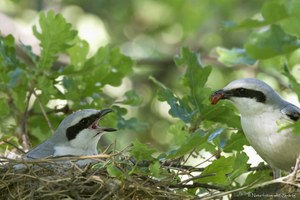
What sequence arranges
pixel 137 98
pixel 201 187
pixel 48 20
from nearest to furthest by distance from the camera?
1. pixel 201 187
2. pixel 48 20
3. pixel 137 98

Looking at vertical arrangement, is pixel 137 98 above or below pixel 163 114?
below

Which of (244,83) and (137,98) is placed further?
(137,98)

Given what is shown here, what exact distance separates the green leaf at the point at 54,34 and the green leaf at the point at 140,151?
71.9 inches

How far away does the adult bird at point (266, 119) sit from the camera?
17.9ft

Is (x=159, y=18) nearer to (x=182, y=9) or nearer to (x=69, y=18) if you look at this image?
(x=182, y=9)

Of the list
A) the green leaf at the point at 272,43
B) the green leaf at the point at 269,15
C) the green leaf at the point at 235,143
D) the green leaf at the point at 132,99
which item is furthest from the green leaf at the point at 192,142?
the green leaf at the point at 132,99

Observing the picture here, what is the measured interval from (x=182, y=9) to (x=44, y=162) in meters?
7.12

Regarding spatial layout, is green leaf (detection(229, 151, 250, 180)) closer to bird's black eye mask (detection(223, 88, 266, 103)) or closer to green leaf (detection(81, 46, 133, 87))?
bird's black eye mask (detection(223, 88, 266, 103))

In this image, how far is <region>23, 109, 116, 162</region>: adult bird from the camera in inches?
256

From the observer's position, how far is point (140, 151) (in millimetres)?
5012

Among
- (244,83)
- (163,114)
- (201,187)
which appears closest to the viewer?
(201,187)

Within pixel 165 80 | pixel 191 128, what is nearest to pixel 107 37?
pixel 165 80

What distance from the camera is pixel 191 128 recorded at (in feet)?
20.0

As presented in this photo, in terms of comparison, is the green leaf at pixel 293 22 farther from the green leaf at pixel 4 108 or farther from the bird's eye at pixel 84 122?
the green leaf at pixel 4 108
